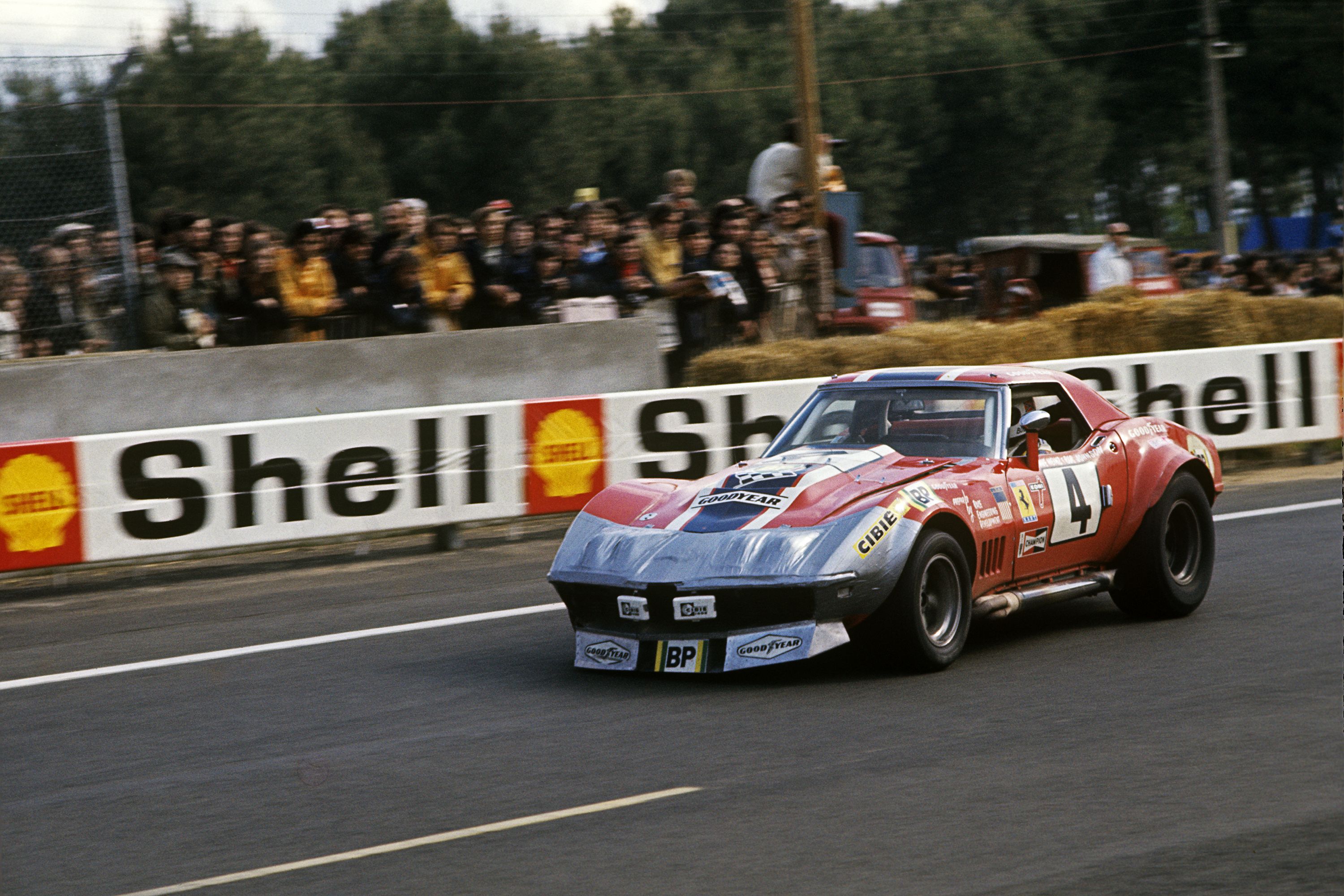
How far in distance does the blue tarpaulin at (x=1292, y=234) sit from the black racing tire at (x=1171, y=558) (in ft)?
144

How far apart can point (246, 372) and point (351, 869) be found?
8.19 m

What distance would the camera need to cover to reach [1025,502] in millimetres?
7352

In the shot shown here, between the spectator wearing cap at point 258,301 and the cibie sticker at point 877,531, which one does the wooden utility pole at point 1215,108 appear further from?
the cibie sticker at point 877,531

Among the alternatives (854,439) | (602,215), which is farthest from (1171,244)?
(854,439)

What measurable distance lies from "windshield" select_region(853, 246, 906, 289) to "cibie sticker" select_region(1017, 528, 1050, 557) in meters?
11.4

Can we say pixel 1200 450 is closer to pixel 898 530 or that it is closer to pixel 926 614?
pixel 926 614

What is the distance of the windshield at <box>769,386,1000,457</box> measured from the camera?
750 cm

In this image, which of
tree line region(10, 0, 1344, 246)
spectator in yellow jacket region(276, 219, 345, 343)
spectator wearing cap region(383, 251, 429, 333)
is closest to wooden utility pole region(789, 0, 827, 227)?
spectator wearing cap region(383, 251, 429, 333)

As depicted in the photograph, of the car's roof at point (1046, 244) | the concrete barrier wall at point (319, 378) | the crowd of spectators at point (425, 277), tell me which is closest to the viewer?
the crowd of spectators at point (425, 277)

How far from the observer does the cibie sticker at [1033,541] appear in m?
7.35

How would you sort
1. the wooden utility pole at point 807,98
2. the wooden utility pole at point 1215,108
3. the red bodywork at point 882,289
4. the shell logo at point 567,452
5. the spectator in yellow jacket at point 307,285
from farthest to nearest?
the wooden utility pole at point 1215,108 < the red bodywork at point 882,289 < the wooden utility pole at point 807,98 < the spectator in yellow jacket at point 307,285 < the shell logo at point 567,452

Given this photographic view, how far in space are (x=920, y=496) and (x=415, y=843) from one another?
2939 mm

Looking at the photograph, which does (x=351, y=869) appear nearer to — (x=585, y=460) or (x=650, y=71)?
(x=585, y=460)

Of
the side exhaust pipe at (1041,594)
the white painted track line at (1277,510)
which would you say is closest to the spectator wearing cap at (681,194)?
the white painted track line at (1277,510)
